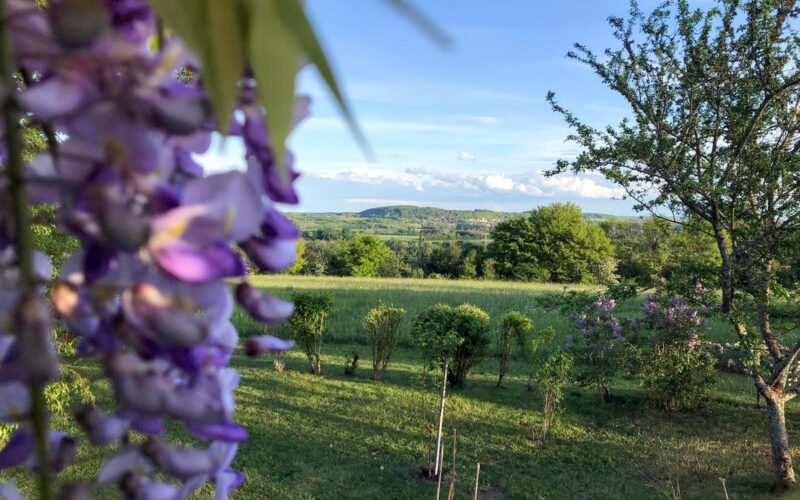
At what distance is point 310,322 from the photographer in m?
9.27

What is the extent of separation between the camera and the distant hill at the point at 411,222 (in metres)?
63.6

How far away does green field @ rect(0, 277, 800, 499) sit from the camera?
18.1 ft

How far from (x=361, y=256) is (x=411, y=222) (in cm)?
3686

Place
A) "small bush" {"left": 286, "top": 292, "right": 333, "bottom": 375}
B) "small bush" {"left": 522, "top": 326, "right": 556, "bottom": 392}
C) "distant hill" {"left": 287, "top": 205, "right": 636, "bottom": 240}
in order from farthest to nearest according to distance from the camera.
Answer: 1. "distant hill" {"left": 287, "top": 205, "right": 636, "bottom": 240}
2. "small bush" {"left": 286, "top": 292, "right": 333, "bottom": 375}
3. "small bush" {"left": 522, "top": 326, "right": 556, "bottom": 392}

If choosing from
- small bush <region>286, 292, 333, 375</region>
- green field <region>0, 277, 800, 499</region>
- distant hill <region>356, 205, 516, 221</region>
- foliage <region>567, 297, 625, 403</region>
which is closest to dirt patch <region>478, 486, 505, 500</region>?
green field <region>0, 277, 800, 499</region>

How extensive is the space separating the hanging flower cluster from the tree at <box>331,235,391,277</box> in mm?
42781

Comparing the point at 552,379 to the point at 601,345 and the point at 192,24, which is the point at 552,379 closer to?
the point at 601,345

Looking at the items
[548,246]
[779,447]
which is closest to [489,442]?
[779,447]

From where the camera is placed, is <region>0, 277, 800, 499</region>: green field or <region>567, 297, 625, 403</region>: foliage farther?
<region>567, 297, 625, 403</region>: foliage

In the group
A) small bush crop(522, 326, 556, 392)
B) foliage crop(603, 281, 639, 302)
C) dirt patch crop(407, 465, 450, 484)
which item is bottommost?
dirt patch crop(407, 465, 450, 484)

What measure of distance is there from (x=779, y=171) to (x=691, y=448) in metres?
2.90

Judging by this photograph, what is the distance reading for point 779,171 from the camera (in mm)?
5492

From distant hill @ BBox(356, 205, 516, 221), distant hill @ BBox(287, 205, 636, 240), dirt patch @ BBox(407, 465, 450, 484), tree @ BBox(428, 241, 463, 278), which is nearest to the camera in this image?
dirt patch @ BBox(407, 465, 450, 484)

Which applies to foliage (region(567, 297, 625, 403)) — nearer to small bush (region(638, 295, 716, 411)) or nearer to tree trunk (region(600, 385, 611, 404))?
tree trunk (region(600, 385, 611, 404))
